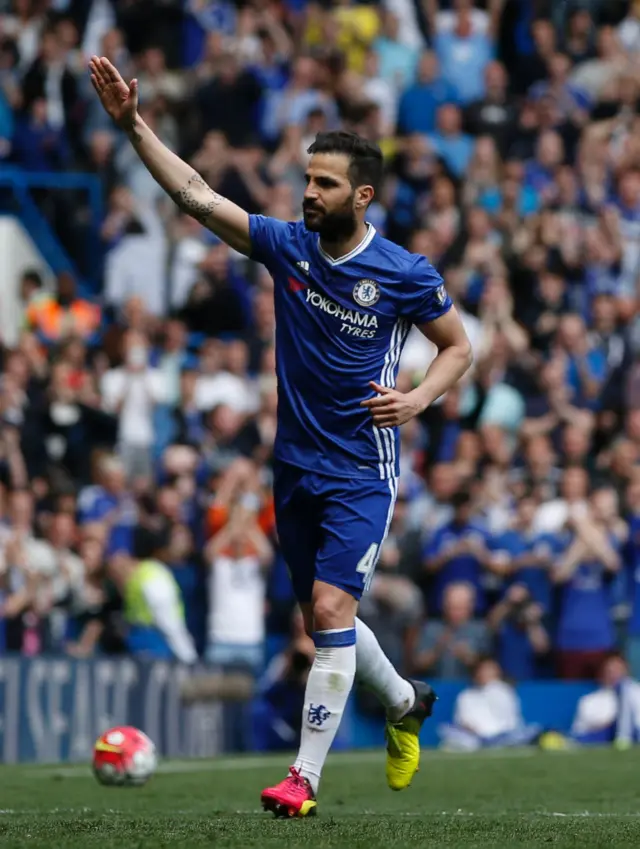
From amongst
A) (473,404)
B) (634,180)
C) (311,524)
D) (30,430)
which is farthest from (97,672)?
(634,180)

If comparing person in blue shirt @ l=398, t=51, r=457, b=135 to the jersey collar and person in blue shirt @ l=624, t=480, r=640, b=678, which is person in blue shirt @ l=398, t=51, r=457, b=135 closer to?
person in blue shirt @ l=624, t=480, r=640, b=678

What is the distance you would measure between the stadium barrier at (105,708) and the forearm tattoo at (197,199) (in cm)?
660

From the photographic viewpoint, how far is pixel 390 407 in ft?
24.7

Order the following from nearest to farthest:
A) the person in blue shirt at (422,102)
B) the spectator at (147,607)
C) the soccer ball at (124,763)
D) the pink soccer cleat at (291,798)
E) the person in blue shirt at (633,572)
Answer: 1. the pink soccer cleat at (291,798)
2. the soccer ball at (124,763)
3. the spectator at (147,607)
4. the person in blue shirt at (633,572)
5. the person in blue shirt at (422,102)

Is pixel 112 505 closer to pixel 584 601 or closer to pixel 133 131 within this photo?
pixel 584 601

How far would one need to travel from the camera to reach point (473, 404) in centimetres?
1777

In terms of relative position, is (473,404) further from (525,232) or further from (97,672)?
(97,672)

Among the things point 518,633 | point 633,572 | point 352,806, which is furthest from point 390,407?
point 633,572

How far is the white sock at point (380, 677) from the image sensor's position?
8.08 metres

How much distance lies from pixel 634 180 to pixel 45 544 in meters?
8.19

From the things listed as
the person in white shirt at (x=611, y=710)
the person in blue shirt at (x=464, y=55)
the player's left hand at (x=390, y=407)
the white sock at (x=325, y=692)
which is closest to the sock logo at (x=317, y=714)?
the white sock at (x=325, y=692)

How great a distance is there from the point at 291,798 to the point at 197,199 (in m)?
2.42

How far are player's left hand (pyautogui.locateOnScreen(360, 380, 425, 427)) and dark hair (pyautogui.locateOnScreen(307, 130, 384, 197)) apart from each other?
86 centimetres

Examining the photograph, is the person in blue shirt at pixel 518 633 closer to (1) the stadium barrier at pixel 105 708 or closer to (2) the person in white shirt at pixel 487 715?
(2) the person in white shirt at pixel 487 715
